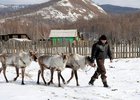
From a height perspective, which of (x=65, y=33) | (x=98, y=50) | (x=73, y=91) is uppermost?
(x=98, y=50)

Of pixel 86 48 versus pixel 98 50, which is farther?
pixel 86 48

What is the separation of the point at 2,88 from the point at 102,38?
12.3 feet

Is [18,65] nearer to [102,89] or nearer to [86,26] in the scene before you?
[102,89]

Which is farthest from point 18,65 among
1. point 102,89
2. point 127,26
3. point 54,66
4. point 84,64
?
point 127,26

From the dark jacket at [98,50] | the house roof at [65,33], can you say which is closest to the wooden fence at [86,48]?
the dark jacket at [98,50]

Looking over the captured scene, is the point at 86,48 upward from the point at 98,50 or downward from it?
downward

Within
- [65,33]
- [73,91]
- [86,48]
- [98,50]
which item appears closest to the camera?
[73,91]

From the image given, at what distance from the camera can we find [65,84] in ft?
48.1

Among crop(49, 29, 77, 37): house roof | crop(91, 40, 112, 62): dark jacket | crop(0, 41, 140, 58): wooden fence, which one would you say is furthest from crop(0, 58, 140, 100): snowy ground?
crop(49, 29, 77, 37): house roof

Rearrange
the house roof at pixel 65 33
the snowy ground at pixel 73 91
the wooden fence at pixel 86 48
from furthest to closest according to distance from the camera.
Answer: the house roof at pixel 65 33
the wooden fence at pixel 86 48
the snowy ground at pixel 73 91

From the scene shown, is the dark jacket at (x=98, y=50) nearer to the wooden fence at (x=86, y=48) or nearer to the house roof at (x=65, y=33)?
the wooden fence at (x=86, y=48)

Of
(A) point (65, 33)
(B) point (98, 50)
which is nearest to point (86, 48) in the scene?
(B) point (98, 50)

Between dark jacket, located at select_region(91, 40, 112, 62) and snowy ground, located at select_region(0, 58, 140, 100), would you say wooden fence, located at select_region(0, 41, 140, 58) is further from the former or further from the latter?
dark jacket, located at select_region(91, 40, 112, 62)

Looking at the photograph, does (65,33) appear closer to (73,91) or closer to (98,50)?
(98,50)
